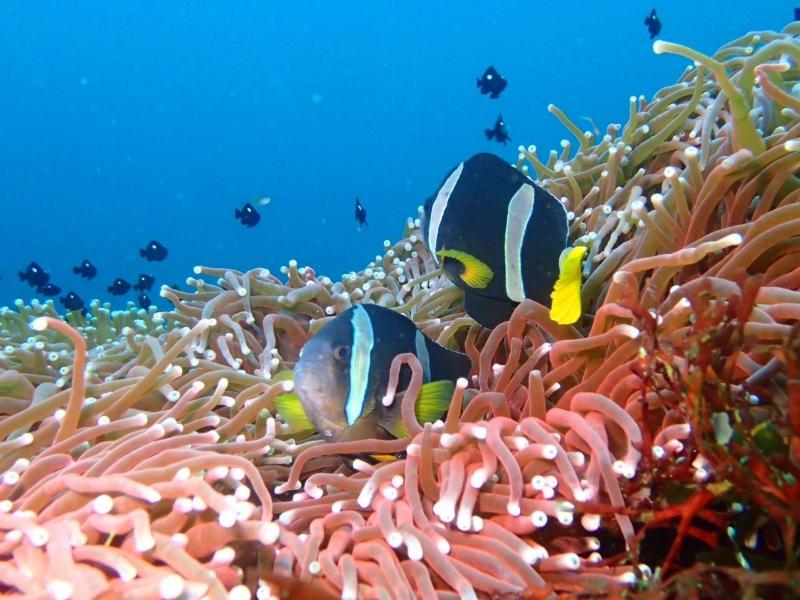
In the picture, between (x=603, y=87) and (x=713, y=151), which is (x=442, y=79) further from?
(x=713, y=151)

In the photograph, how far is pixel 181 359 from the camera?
236 cm

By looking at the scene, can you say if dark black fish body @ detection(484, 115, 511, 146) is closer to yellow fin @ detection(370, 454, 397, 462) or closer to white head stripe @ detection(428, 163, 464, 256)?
white head stripe @ detection(428, 163, 464, 256)

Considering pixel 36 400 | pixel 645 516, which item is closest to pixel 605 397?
pixel 645 516

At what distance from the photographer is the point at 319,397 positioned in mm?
1725

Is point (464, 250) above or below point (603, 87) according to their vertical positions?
below

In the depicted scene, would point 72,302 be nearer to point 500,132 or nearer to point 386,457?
point 500,132

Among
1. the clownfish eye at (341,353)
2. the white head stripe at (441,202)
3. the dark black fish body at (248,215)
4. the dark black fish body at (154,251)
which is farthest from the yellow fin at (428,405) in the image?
the dark black fish body at (154,251)

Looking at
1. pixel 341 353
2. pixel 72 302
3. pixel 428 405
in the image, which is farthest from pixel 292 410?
pixel 72 302

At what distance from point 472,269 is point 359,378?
1.93 ft

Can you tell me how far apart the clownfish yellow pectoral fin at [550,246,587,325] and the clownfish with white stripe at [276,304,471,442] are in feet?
1.34

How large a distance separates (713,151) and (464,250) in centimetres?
107

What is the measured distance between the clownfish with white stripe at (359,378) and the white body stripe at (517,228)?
447 mm

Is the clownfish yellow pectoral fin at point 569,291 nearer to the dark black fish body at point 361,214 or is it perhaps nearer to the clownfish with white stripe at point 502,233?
the clownfish with white stripe at point 502,233

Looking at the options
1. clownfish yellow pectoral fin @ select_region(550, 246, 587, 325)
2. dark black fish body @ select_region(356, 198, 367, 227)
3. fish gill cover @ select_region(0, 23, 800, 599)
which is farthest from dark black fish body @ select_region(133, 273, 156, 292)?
clownfish yellow pectoral fin @ select_region(550, 246, 587, 325)
